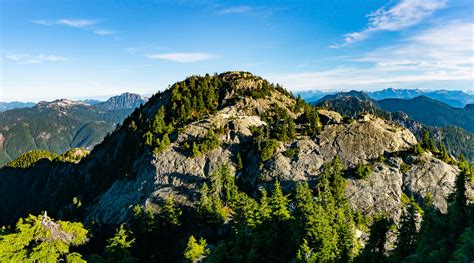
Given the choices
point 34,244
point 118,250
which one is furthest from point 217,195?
point 34,244

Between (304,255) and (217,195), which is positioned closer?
(304,255)

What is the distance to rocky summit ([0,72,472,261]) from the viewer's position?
271ft

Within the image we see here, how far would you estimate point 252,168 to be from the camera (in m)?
99.1

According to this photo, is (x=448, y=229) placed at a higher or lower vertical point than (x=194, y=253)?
higher

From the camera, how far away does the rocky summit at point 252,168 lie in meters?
82.8

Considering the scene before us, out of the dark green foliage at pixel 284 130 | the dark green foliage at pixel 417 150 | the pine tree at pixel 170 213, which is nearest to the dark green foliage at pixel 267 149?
the dark green foliage at pixel 284 130

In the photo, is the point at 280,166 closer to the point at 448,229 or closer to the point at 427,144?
the point at 427,144

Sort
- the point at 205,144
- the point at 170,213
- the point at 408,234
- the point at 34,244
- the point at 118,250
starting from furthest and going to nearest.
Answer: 1. the point at 205,144
2. the point at 170,213
3. the point at 118,250
4. the point at 34,244
5. the point at 408,234

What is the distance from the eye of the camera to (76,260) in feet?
197

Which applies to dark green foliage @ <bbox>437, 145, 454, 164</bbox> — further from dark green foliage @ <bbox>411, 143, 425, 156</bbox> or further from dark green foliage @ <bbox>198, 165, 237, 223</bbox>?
dark green foliage @ <bbox>198, 165, 237, 223</bbox>

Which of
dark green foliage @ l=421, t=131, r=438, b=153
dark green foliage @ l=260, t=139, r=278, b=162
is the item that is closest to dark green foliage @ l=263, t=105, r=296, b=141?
dark green foliage @ l=260, t=139, r=278, b=162

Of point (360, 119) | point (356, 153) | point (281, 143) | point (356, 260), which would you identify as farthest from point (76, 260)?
point (360, 119)

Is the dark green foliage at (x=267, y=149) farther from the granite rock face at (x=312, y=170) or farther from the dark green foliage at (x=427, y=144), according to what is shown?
the dark green foliage at (x=427, y=144)

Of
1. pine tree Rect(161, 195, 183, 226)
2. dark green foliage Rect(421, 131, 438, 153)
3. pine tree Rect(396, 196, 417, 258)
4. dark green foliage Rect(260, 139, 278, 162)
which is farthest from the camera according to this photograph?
dark green foliage Rect(421, 131, 438, 153)
